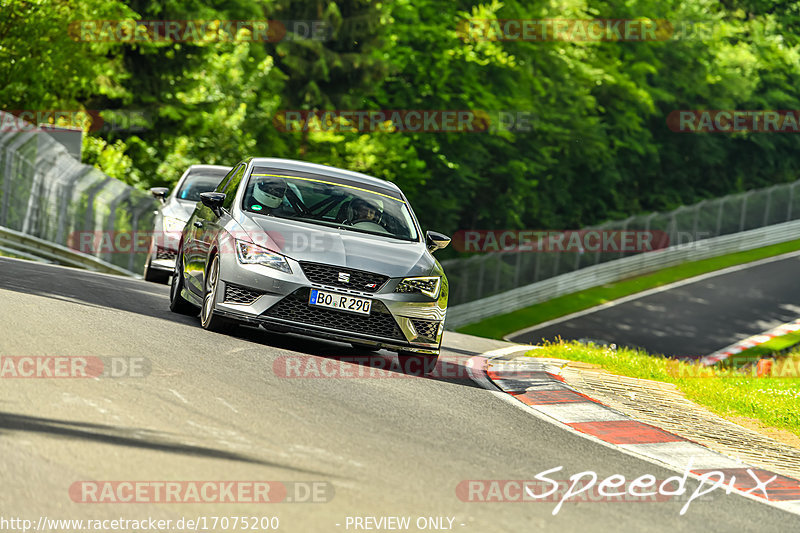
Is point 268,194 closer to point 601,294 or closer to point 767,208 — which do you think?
point 601,294

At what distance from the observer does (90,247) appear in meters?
22.3

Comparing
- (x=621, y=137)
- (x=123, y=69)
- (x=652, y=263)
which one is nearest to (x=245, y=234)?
(x=123, y=69)

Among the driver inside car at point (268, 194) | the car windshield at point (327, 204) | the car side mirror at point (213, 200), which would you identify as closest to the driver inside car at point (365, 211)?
the car windshield at point (327, 204)

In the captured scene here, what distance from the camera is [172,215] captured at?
55.7 ft

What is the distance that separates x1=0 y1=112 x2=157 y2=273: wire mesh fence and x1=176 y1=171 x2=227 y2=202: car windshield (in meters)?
4.62

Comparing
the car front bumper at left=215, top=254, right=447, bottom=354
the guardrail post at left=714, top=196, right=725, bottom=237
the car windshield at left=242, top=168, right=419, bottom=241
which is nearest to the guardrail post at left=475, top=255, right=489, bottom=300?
the guardrail post at left=714, top=196, right=725, bottom=237

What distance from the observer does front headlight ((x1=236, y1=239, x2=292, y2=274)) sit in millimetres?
9609

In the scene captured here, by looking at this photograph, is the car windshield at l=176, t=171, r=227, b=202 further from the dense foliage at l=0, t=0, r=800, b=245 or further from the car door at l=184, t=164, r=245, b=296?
the dense foliage at l=0, t=0, r=800, b=245

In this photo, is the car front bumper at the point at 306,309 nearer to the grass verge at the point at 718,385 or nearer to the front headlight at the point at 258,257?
the front headlight at the point at 258,257

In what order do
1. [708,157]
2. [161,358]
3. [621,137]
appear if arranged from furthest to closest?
[708,157], [621,137], [161,358]

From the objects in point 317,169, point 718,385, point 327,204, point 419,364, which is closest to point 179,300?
point 317,169

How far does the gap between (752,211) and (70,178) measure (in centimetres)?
3769

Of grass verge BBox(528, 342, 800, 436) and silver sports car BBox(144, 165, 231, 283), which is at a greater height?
silver sports car BBox(144, 165, 231, 283)

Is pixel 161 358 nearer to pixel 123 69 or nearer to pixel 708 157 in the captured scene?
pixel 123 69
